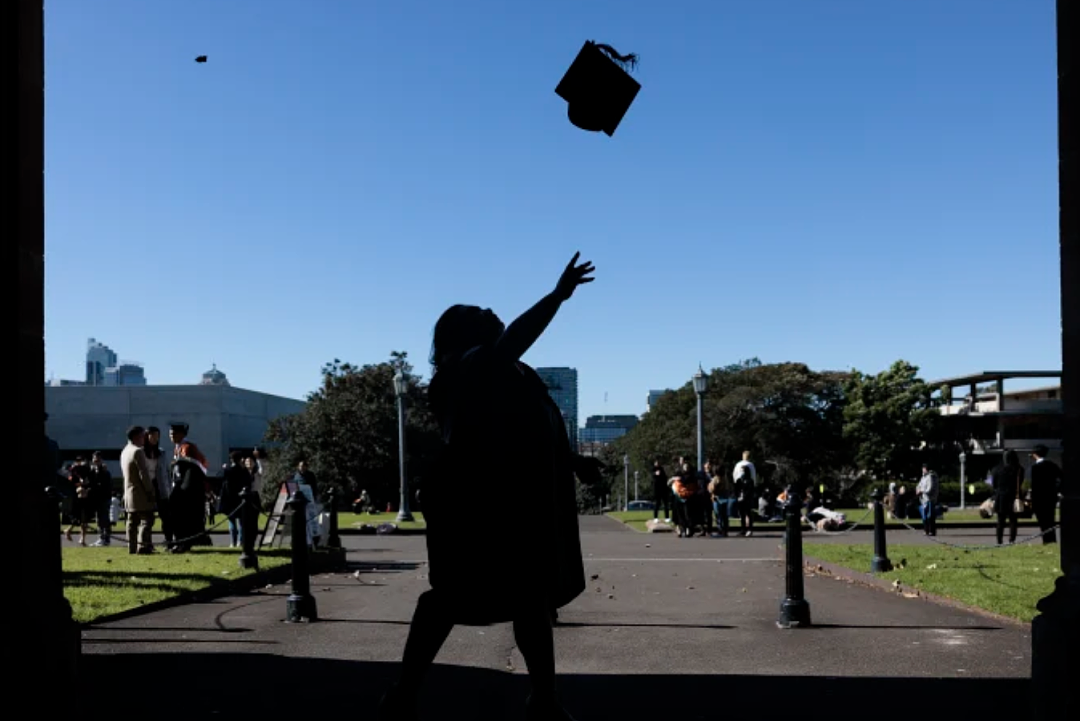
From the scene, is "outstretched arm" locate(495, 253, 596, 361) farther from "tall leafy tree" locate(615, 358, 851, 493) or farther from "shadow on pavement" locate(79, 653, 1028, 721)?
"tall leafy tree" locate(615, 358, 851, 493)

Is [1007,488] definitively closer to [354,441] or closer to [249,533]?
[249,533]

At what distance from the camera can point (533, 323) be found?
4.83 m

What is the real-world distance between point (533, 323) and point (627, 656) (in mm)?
3702

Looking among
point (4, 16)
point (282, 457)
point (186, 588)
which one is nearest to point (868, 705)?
point (4, 16)

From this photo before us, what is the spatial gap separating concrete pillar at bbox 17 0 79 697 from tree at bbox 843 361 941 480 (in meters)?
81.2

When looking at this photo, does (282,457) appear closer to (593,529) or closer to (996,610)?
(593,529)

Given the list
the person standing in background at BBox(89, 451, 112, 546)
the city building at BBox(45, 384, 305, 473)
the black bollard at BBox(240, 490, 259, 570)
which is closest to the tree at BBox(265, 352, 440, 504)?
the city building at BBox(45, 384, 305, 473)

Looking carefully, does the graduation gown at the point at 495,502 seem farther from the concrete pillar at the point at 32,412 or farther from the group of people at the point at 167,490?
the group of people at the point at 167,490

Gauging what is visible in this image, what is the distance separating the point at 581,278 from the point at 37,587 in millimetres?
2752

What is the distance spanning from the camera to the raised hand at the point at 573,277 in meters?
4.93

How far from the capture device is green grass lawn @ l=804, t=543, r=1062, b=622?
10.3 metres

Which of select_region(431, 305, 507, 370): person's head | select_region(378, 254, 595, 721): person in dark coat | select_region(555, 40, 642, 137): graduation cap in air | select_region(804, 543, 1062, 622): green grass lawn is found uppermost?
select_region(555, 40, 642, 137): graduation cap in air

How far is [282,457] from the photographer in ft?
198

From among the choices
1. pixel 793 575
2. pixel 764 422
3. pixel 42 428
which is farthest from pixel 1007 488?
pixel 764 422
